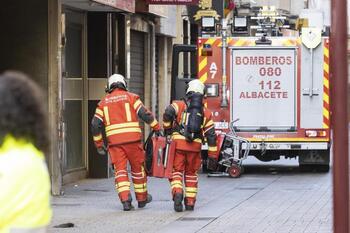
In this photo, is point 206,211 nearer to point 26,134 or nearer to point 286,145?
point 286,145

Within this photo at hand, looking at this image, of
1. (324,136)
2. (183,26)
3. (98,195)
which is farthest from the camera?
(183,26)

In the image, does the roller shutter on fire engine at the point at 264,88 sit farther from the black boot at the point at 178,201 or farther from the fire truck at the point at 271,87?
the black boot at the point at 178,201

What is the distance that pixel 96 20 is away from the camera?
1595 cm

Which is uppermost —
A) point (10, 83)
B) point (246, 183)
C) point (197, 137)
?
point (10, 83)

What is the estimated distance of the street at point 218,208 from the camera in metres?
9.85

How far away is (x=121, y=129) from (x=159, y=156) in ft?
2.72

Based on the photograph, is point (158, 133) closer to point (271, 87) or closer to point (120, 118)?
point (120, 118)

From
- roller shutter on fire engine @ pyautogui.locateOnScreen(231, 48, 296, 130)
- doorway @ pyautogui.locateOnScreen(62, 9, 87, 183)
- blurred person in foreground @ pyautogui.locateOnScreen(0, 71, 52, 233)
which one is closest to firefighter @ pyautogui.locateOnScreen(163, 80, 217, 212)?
doorway @ pyautogui.locateOnScreen(62, 9, 87, 183)

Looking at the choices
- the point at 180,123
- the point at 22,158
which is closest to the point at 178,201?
the point at 180,123

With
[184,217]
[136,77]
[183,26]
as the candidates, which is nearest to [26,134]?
[184,217]

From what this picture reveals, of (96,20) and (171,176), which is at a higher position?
(96,20)

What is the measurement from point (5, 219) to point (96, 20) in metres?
13.0

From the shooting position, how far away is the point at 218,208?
1159 centimetres

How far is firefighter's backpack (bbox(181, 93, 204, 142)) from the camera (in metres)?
11.2
